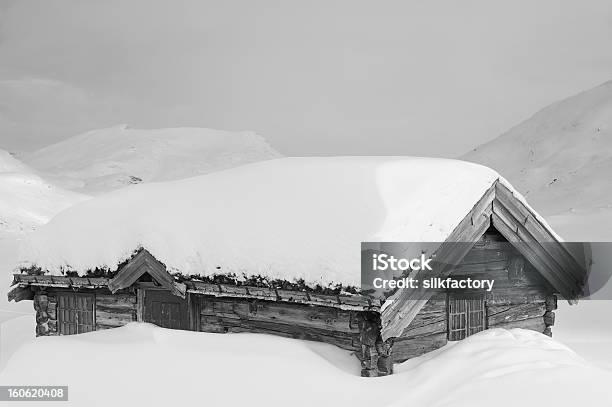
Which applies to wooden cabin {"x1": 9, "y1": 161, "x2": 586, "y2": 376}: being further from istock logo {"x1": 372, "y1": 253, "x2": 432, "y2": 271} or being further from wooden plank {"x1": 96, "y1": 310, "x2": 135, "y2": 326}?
istock logo {"x1": 372, "y1": 253, "x2": 432, "y2": 271}

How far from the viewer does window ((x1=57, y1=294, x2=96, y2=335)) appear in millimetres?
10867

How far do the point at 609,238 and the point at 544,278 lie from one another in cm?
1703

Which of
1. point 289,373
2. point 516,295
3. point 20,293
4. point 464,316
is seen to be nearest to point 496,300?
point 516,295

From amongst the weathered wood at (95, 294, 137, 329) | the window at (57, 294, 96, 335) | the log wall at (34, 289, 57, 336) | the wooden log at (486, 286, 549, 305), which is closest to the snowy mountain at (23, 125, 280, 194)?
the log wall at (34, 289, 57, 336)

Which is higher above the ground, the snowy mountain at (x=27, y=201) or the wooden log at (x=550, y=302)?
the snowy mountain at (x=27, y=201)

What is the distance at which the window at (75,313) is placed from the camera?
35.7 feet

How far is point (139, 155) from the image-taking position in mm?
88438

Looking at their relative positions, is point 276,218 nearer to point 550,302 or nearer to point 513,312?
point 513,312

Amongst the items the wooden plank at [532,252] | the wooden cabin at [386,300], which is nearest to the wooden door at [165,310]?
the wooden cabin at [386,300]

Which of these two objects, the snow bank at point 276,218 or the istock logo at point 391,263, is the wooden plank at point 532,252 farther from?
the istock logo at point 391,263

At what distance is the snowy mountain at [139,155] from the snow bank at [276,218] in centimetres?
5513

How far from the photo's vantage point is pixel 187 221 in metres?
9.19

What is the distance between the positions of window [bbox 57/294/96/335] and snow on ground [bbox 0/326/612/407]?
2.20m

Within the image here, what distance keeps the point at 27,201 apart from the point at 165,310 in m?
38.1
